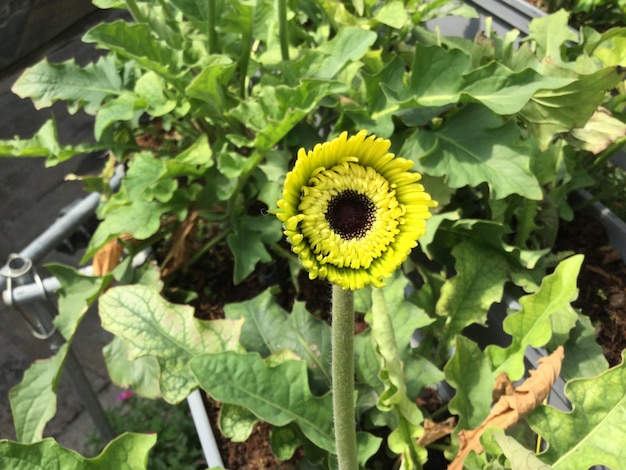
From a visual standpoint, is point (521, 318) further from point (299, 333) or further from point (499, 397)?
point (299, 333)

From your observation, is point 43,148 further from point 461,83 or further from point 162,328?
point 461,83

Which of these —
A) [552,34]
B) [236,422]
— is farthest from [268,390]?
[552,34]

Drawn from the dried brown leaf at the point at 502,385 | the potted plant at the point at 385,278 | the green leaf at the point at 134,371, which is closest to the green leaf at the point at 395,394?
the potted plant at the point at 385,278

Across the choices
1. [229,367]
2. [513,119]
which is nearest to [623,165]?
[513,119]

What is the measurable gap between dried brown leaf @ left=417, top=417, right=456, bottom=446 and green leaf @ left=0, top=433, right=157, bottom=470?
36 cm

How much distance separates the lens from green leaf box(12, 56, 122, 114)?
107cm

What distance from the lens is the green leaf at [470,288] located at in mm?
920

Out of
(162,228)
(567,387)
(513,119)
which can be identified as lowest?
(162,228)

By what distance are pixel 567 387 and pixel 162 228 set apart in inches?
29.9

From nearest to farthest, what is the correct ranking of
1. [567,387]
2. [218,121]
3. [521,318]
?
[567,387] → [521,318] → [218,121]

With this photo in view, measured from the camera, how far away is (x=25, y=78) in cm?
107

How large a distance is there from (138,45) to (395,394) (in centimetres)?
65

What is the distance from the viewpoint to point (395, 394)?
74cm

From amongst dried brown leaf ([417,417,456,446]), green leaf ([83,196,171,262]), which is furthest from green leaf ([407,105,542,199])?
green leaf ([83,196,171,262])
